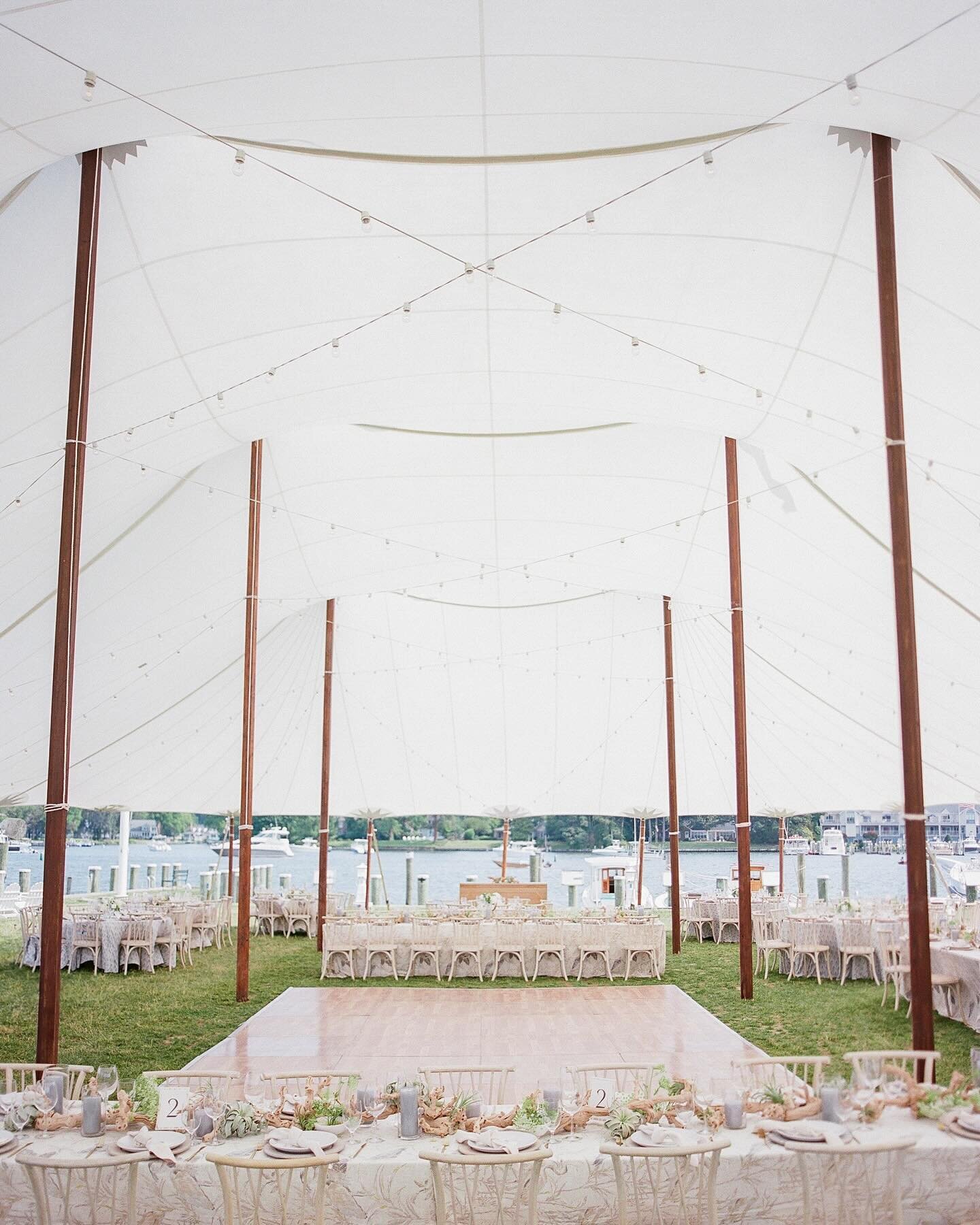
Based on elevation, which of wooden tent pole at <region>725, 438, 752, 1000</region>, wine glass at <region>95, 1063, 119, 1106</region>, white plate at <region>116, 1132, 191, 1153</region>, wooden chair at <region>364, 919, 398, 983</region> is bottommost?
wooden chair at <region>364, 919, 398, 983</region>

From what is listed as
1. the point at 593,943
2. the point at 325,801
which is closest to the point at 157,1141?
the point at 593,943

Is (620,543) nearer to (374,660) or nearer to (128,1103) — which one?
(374,660)

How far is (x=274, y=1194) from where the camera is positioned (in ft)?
14.0

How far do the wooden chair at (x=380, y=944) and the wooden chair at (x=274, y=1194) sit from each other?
9058 millimetres

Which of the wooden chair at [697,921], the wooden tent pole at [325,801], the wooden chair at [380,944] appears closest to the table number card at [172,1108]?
the wooden chair at [380,944]

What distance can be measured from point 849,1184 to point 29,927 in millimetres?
12541

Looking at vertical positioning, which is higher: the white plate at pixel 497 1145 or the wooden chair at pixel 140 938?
the white plate at pixel 497 1145

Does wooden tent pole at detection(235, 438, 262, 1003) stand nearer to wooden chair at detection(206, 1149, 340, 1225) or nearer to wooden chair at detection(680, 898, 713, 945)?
wooden chair at detection(206, 1149, 340, 1225)

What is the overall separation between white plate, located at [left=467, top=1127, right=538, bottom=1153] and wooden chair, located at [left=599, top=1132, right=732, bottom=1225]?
338mm

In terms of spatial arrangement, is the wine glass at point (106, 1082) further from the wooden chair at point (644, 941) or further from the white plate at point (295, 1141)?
the wooden chair at point (644, 941)

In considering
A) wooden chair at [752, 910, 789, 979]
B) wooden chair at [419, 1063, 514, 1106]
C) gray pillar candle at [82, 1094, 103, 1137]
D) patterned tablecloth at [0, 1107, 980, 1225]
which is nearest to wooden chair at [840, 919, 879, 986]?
wooden chair at [752, 910, 789, 979]

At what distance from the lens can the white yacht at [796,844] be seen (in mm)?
20734

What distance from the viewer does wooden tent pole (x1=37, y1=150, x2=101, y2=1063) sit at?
602 cm

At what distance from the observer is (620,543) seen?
583 inches
